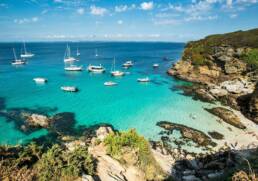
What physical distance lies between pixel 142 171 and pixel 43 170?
8342 mm

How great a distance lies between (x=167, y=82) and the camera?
62.3m

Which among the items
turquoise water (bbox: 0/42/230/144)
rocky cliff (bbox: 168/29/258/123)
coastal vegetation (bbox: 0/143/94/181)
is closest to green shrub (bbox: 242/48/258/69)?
rocky cliff (bbox: 168/29/258/123)

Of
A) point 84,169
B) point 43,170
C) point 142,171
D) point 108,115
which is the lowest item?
point 108,115

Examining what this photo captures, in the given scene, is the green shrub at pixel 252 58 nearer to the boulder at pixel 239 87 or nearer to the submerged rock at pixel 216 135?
the boulder at pixel 239 87

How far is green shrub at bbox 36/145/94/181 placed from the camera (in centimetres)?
1271

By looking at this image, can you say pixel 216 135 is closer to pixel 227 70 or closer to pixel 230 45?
pixel 227 70

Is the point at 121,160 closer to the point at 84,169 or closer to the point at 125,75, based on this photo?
the point at 84,169

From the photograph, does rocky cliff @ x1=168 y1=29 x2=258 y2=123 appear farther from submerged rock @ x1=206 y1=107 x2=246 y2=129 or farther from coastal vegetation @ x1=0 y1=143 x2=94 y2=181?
coastal vegetation @ x1=0 y1=143 x2=94 y2=181

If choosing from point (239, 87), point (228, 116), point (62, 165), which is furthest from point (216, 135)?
point (62, 165)

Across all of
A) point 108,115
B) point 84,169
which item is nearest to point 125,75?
point 108,115

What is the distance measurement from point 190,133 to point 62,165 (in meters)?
22.2

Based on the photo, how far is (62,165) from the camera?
13.4 m

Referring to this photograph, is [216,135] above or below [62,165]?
below

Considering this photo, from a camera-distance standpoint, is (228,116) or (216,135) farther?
(228,116)
